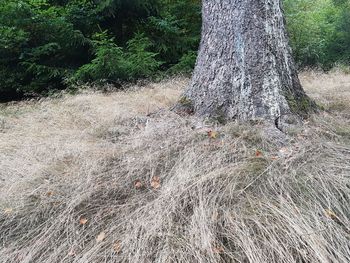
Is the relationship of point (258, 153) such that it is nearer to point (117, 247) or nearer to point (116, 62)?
point (117, 247)

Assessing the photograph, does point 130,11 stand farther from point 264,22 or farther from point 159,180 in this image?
point 159,180

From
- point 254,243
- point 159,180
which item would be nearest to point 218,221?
point 254,243

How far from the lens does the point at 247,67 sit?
8.70ft

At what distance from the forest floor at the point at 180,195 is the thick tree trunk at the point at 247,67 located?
0.20 meters

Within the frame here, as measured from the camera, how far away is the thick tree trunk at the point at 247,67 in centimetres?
261

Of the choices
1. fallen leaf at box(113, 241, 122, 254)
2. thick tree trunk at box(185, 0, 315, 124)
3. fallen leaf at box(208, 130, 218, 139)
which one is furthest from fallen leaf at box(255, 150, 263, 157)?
fallen leaf at box(113, 241, 122, 254)

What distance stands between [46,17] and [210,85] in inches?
127

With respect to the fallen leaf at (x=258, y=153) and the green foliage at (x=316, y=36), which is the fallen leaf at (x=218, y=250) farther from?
the green foliage at (x=316, y=36)

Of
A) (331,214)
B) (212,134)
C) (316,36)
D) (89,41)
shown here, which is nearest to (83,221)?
(212,134)

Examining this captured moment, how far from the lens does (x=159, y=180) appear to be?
198 centimetres

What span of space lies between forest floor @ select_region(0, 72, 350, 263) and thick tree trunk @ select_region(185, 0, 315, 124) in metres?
0.20

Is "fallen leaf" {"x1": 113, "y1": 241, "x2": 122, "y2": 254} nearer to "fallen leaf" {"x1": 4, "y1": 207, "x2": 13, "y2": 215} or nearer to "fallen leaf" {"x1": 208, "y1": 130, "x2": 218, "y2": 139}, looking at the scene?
"fallen leaf" {"x1": 4, "y1": 207, "x2": 13, "y2": 215}

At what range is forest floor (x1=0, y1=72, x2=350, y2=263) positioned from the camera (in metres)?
1.48

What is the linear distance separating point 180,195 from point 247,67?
4.33ft
